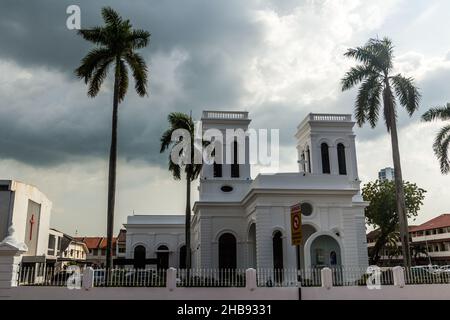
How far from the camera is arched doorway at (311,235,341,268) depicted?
24.3m

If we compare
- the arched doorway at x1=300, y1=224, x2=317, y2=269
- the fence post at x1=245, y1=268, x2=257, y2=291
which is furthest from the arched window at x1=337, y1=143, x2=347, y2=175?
the fence post at x1=245, y1=268, x2=257, y2=291

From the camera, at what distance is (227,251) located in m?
29.7

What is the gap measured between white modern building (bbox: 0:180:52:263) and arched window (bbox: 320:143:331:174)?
71.3 feet

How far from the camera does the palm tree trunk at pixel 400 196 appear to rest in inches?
850

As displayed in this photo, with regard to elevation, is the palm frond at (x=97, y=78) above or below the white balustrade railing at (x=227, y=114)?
below

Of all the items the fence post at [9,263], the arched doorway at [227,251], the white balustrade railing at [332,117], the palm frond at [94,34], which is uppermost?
the white balustrade railing at [332,117]

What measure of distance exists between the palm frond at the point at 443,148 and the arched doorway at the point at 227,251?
14.3 m

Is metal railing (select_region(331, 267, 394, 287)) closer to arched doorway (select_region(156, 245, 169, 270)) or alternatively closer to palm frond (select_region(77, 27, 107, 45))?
palm frond (select_region(77, 27, 107, 45))

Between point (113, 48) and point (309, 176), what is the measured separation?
44.4 ft

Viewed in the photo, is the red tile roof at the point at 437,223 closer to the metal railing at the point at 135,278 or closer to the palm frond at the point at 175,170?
the palm frond at the point at 175,170

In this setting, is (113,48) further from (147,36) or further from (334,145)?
(334,145)

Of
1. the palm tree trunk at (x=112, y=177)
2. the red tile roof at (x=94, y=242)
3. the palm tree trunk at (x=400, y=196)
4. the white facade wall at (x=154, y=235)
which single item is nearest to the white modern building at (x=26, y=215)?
the white facade wall at (x=154, y=235)

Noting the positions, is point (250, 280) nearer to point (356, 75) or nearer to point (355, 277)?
point (355, 277)
